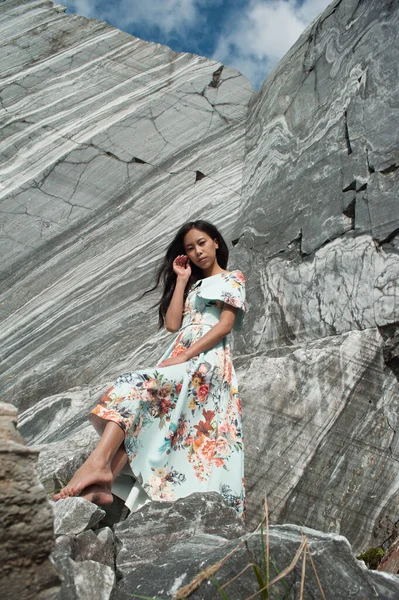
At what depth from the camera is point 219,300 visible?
10.2 ft

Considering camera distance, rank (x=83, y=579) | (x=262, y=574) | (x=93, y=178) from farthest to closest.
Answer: (x=93, y=178)
(x=83, y=579)
(x=262, y=574)

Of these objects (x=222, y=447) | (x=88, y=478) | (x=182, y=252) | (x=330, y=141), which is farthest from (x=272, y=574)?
(x=330, y=141)

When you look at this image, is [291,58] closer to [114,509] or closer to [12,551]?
[114,509]

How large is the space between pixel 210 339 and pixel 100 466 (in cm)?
75

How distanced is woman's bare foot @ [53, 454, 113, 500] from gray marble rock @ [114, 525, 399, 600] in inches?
32.6

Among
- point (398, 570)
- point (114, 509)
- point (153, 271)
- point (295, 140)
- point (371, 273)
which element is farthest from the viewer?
point (153, 271)

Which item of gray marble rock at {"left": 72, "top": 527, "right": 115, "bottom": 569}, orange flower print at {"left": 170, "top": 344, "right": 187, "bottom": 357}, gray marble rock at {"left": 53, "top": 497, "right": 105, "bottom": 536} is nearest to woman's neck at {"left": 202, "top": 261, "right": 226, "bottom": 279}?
orange flower print at {"left": 170, "top": 344, "right": 187, "bottom": 357}

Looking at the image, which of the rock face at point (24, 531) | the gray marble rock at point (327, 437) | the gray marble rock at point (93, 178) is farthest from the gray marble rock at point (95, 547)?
the gray marble rock at point (93, 178)

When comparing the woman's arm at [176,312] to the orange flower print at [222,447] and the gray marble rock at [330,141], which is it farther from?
the gray marble rock at [330,141]

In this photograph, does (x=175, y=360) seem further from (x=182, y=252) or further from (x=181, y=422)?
(x=182, y=252)

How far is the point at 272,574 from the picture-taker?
143 centimetres

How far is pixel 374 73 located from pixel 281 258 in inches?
51.3

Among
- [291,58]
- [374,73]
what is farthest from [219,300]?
[291,58]

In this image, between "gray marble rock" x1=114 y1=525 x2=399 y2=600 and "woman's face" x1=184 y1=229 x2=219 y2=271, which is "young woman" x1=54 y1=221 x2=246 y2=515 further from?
"gray marble rock" x1=114 y1=525 x2=399 y2=600
